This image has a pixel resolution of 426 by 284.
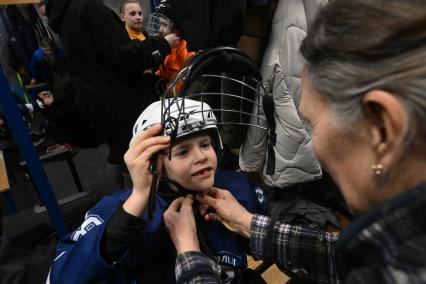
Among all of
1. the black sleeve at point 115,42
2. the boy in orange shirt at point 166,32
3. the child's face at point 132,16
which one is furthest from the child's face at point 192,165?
the child's face at point 132,16

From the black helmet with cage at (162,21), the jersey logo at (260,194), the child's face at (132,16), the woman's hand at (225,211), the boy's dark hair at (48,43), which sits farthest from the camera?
the boy's dark hair at (48,43)

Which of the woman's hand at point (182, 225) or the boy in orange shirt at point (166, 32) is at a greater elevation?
the boy in orange shirt at point (166, 32)

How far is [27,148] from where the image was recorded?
1.64 m

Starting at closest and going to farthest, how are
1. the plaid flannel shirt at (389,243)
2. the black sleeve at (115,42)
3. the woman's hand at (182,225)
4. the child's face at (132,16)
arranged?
the plaid flannel shirt at (389,243) < the woman's hand at (182,225) < the black sleeve at (115,42) < the child's face at (132,16)

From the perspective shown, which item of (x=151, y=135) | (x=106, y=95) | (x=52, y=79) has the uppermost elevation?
(x=151, y=135)

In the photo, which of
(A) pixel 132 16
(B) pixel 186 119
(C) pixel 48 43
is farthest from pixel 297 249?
(C) pixel 48 43

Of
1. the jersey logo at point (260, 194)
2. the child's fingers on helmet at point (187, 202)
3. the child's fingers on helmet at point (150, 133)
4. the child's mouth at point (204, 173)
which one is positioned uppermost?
the child's fingers on helmet at point (150, 133)

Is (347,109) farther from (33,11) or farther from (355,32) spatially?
(33,11)

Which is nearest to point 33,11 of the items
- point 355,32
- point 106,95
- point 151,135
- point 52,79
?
point 52,79

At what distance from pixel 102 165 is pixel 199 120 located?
2311mm

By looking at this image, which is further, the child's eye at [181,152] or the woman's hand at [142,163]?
the child's eye at [181,152]

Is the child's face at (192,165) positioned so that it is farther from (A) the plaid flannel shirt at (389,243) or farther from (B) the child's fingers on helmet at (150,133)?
(A) the plaid flannel shirt at (389,243)

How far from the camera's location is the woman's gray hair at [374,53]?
0.36m

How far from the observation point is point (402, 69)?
1.21 ft
